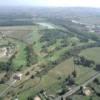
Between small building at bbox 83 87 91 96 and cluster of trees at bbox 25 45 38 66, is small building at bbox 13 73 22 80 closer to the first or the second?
cluster of trees at bbox 25 45 38 66

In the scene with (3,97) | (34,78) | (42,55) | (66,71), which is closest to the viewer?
(3,97)

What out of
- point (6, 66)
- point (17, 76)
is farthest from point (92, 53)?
point (17, 76)

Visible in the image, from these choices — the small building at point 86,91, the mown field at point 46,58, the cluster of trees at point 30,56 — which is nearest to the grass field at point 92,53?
the mown field at point 46,58

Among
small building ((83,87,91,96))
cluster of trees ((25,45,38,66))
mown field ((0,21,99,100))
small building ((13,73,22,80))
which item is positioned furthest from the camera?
cluster of trees ((25,45,38,66))

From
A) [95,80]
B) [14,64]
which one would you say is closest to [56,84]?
[95,80]

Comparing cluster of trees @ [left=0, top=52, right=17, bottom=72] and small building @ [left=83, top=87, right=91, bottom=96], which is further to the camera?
cluster of trees @ [left=0, top=52, right=17, bottom=72]

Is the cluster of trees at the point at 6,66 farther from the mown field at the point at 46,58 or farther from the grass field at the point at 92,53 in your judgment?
the grass field at the point at 92,53

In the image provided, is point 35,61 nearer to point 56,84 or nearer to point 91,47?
point 56,84

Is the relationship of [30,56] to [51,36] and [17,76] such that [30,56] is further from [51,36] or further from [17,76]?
[51,36]

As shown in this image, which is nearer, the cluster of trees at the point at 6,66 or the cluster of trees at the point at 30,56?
the cluster of trees at the point at 6,66

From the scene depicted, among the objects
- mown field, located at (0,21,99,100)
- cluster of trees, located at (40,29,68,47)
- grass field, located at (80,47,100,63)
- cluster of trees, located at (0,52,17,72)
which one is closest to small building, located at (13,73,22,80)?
mown field, located at (0,21,99,100)

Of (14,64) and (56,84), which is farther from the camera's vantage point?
(14,64)
